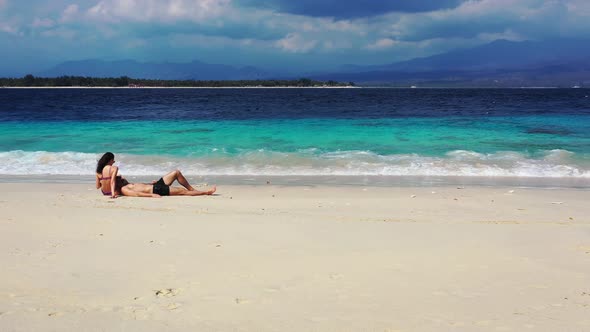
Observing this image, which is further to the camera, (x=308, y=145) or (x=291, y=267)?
(x=308, y=145)

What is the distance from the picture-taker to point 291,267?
5.25m

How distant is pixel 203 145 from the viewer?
19.1m

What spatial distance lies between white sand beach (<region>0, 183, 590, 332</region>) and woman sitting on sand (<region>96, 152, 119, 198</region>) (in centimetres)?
105

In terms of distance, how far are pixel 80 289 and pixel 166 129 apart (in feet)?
67.3

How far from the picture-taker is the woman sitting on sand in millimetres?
9875

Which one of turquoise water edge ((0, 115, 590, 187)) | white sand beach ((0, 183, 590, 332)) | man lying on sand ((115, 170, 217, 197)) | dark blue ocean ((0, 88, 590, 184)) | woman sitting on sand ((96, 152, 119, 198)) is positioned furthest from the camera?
dark blue ocean ((0, 88, 590, 184))

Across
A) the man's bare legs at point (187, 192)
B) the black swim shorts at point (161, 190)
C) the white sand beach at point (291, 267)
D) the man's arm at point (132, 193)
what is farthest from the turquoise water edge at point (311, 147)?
the white sand beach at point (291, 267)

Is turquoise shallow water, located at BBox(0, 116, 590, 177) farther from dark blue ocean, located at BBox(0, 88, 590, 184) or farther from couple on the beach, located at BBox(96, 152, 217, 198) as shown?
couple on the beach, located at BBox(96, 152, 217, 198)

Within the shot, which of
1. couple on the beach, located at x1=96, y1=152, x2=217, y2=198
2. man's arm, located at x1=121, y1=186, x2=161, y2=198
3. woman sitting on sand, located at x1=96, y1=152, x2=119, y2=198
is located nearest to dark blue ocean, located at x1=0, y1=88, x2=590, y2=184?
woman sitting on sand, located at x1=96, y1=152, x2=119, y2=198

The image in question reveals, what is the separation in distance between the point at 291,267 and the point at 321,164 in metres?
9.78

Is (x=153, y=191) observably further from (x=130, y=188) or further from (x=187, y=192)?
(x=187, y=192)

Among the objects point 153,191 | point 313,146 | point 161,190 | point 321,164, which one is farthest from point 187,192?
point 313,146

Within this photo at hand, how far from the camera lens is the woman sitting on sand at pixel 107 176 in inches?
389

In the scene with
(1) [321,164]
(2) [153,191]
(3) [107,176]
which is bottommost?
(1) [321,164]
